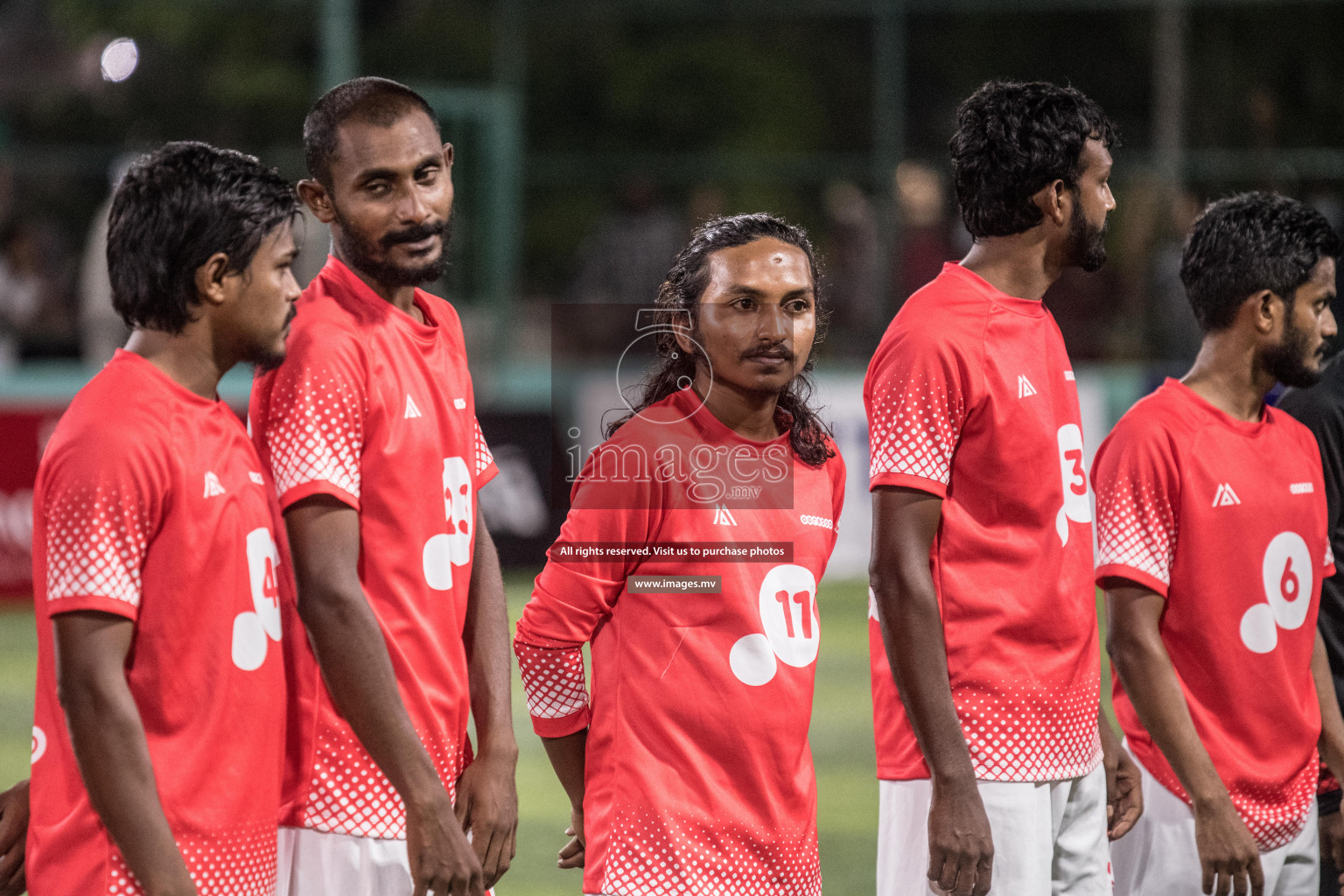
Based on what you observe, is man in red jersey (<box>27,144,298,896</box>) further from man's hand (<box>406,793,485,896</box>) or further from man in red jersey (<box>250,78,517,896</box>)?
man's hand (<box>406,793,485,896</box>)

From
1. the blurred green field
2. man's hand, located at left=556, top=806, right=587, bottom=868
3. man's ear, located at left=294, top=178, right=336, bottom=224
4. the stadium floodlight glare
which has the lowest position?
the blurred green field

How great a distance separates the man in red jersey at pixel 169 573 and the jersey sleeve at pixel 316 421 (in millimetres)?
66

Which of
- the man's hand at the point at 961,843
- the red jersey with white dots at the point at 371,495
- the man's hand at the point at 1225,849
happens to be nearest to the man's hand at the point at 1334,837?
the man's hand at the point at 1225,849

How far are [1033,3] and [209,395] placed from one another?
15.0 meters

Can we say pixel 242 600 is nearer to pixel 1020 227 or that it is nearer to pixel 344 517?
pixel 344 517

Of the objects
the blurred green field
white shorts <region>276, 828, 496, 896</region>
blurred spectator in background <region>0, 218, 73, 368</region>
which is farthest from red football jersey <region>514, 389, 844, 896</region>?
blurred spectator in background <region>0, 218, 73, 368</region>

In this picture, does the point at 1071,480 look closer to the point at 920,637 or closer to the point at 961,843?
the point at 920,637

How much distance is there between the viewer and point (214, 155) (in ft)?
9.39

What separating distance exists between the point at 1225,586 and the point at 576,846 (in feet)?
5.44

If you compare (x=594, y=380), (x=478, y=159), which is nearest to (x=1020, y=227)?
(x=594, y=380)

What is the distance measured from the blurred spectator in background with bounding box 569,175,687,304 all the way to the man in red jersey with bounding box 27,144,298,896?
1203 cm

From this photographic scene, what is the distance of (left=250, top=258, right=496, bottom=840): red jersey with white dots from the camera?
295 cm

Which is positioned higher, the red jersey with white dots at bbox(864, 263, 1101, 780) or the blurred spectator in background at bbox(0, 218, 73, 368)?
the blurred spectator in background at bbox(0, 218, 73, 368)

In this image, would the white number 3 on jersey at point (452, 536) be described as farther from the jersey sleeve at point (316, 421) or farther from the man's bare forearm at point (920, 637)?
the man's bare forearm at point (920, 637)
